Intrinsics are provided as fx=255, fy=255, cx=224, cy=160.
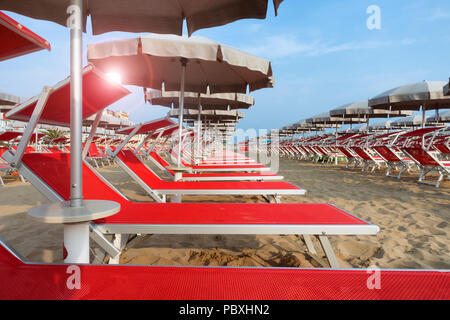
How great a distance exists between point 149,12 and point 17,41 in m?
1.62

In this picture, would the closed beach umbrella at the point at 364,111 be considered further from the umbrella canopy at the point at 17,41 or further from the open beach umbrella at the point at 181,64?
the umbrella canopy at the point at 17,41

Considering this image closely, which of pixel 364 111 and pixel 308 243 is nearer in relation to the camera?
pixel 308 243

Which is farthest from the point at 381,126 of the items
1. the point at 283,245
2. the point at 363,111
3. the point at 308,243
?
the point at 308,243

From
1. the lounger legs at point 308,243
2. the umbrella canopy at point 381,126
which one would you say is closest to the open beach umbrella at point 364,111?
the umbrella canopy at point 381,126

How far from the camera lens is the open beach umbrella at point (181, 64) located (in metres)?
3.28

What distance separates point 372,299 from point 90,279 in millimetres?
999

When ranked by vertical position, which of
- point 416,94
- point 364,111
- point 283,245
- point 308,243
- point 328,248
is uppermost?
point 364,111

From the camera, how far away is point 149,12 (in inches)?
103

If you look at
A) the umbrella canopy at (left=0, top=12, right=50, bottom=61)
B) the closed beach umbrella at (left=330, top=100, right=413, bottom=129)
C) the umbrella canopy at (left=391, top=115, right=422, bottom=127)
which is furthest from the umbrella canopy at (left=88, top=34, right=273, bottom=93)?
the umbrella canopy at (left=391, top=115, right=422, bottom=127)

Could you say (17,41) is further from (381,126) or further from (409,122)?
(381,126)

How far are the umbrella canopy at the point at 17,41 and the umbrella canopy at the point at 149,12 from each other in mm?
1213

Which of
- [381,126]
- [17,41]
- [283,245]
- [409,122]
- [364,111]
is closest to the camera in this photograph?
[17,41]

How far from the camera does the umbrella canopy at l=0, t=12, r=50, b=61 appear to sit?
117 cm
